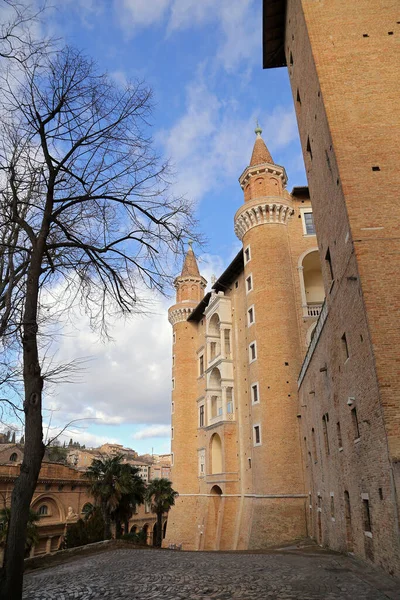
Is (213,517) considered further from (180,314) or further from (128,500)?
(180,314)

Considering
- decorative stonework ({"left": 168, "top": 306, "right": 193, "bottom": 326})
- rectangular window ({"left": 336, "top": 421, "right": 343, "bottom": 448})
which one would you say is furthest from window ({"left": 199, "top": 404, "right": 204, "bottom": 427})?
rectangular window ({"left": 336, "top": 421, "right": 343, "bottom": 448})

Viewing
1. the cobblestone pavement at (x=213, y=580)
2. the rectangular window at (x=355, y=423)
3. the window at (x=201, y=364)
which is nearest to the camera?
the cobblestone pavement at (x=213, y=580)

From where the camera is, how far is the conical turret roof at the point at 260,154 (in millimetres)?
33188

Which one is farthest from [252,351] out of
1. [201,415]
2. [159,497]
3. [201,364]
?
[159,497]

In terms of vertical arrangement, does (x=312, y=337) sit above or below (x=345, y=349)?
above

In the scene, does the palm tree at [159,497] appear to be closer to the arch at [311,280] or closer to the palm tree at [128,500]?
the palm tree at [128,500]

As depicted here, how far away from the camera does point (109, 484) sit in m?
26.8

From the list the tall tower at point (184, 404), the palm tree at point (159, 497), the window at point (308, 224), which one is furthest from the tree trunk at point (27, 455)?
the palm tree at point (159, 497)

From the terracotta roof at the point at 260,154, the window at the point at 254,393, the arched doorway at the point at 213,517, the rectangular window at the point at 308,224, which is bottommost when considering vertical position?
the arched doorway at the point at 213,517

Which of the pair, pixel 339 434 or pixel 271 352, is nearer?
pixel 339 434

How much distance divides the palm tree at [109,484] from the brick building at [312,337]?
297 inches

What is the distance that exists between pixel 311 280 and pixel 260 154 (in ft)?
34.5

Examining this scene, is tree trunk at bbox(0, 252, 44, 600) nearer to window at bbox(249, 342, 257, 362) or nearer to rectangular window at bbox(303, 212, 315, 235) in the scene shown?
window at bbox(249, 342, 257, 362)

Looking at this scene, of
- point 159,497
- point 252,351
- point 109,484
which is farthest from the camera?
point 159,497
